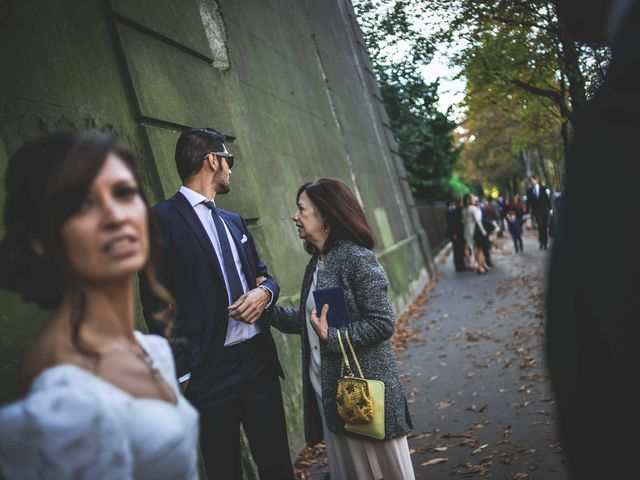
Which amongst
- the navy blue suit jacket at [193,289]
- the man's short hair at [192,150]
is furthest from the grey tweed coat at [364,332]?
the man's short hair at [192,150]

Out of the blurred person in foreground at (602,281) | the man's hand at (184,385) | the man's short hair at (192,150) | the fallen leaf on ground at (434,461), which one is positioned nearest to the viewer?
the blurred person in foreground at (602,281)

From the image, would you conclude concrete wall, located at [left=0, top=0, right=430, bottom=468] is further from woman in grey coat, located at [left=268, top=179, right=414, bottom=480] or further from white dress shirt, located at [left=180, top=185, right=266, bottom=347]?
woman in grey coat, located at [left=268, top=179, right=414, bottom=480]

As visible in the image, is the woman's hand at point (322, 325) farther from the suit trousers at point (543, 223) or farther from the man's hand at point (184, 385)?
A: the suit trousers at point (543, 223)

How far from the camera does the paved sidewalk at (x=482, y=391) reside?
4.57 meters

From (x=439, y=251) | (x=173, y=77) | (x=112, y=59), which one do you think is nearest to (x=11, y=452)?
(x=112, y=59)

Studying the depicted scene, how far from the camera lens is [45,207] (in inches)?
49.7

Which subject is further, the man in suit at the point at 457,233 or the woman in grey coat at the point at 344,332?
the man in suit at the point at 457,233

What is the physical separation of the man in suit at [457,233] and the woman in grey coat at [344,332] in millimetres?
14112

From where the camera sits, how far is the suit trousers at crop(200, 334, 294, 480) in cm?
301

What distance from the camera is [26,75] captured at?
10.7ft

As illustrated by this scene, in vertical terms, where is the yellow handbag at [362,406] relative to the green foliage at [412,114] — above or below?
below

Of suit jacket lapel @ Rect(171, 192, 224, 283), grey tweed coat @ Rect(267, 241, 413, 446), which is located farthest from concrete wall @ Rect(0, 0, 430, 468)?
grey tweed coat @ Rect(267, 241, 413, 446)

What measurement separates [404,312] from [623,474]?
1091 centimetres

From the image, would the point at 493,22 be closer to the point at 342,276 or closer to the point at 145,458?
the point at 342,276
